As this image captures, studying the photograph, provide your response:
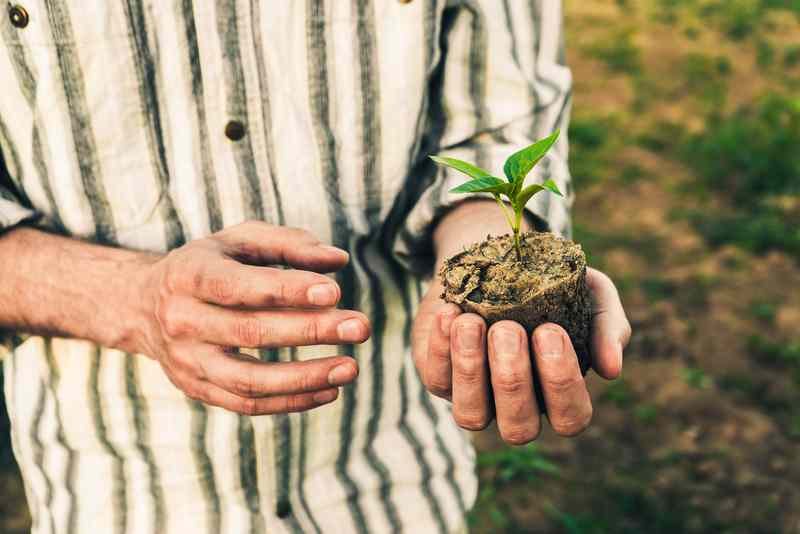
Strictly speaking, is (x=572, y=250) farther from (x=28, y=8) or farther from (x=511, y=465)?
(x=511, y=465)

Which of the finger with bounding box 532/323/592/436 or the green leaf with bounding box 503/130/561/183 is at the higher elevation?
the green leaf with bounding box 503/130/561/183

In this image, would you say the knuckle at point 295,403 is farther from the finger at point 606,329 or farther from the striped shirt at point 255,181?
the finger at point 606,329

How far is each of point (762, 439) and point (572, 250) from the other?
104 inches

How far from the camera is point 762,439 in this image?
366 centimetres

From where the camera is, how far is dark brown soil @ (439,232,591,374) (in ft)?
4.67

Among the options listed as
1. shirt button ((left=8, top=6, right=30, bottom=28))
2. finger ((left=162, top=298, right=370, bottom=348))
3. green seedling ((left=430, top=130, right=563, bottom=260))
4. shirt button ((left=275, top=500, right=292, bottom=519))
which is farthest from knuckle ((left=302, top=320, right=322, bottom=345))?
shirt button ((left=8, top=6, right=30, bottom=28))

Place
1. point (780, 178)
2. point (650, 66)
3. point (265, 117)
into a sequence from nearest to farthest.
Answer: point (265, 117) < point (780, 178) < point (650, 66)

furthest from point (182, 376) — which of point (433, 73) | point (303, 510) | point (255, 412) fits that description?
point (433, 73)

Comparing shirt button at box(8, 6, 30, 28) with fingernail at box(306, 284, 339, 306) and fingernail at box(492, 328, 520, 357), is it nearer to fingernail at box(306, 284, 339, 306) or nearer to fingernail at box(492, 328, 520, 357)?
fingernail at box(306, 284, 339, 306)

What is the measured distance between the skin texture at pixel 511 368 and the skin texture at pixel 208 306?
148 millimetres

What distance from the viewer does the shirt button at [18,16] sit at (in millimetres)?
1503

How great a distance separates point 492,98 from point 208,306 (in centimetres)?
78

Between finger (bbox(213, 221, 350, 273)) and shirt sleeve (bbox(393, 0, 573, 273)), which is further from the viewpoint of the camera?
shirt sleeve (bbox(393, 0, 573, 273))

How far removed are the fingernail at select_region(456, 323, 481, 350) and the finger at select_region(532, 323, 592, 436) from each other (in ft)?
0.31
